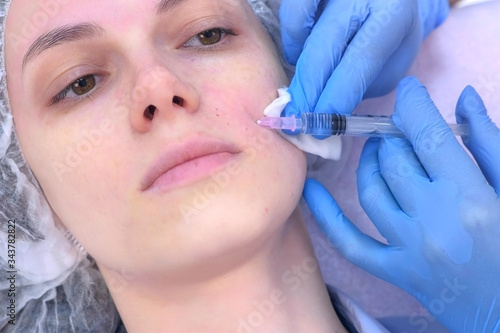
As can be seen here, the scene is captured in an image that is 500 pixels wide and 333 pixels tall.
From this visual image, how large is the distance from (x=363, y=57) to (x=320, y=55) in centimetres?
10

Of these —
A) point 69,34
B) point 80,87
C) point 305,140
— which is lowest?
point 305,140

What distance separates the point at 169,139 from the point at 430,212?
549mm

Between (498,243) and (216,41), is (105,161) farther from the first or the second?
(498,243)

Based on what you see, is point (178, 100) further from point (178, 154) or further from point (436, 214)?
point (436, 214)

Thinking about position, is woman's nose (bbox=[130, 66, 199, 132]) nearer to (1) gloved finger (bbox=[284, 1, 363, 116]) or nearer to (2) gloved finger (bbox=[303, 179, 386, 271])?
(1) gloved finger (bbox=[284, 1, 363, 116])

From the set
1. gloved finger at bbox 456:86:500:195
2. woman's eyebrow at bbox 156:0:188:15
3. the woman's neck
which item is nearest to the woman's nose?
woman's eyebrow at bbox 156:0:188:15

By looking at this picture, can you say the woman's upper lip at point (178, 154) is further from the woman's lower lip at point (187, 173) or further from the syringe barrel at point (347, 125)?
the syringe barrel at point (347, 125)

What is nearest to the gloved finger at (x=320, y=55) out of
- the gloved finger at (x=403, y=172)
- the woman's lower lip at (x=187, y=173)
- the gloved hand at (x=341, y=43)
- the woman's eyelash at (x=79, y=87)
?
the gloved hand at (x=341, y=43)

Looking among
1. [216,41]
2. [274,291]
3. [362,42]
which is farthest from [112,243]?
[362,42]

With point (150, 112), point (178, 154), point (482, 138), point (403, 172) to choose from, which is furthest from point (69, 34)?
point (482, 138)

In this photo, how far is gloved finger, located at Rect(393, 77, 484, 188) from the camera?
1.03m

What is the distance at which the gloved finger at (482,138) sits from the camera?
1.07m

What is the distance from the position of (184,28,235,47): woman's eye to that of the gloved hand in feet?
0.64

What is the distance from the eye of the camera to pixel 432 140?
106 centimetres
